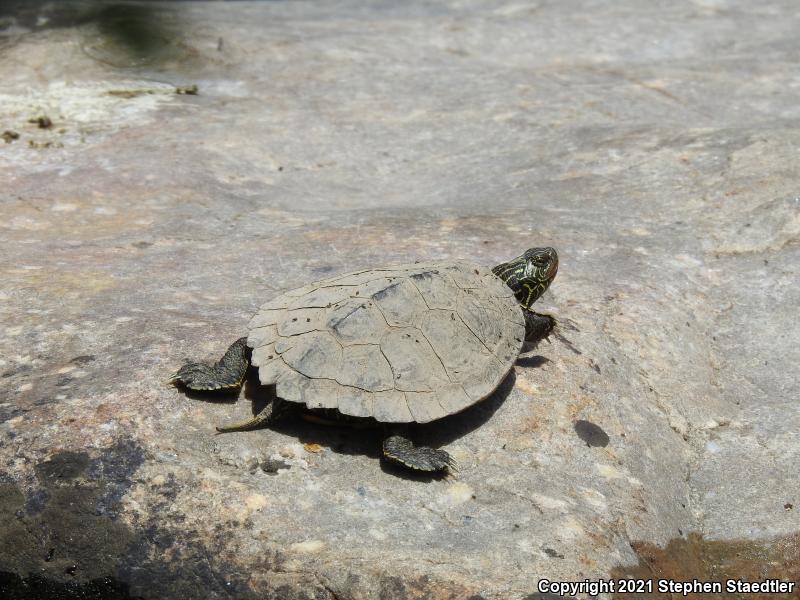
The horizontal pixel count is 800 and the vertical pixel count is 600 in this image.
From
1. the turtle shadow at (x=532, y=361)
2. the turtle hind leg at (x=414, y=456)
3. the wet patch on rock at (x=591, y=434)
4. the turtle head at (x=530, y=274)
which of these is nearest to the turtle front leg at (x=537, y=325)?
the turtle shadow at (x=532, y=361)

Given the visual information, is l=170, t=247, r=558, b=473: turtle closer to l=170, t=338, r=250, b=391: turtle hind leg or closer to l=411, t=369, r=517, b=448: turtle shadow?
l=170, t=338, r=250, b=391: turtle hind leg

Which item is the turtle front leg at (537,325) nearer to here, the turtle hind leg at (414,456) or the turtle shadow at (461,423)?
the turtle shadow at (461,423)

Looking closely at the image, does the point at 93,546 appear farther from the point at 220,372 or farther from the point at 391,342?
the point at 391,342

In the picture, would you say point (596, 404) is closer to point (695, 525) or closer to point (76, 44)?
point (695, 525)

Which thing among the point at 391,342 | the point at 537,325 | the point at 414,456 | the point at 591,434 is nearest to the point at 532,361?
the point at 537,325

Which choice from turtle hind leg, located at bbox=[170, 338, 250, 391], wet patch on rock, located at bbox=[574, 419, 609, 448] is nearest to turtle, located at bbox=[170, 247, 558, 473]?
turtle hind leg, located at bbox=[170, 338, 250, 391]

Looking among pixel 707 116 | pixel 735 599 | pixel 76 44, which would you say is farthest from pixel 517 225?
pixel 76 44

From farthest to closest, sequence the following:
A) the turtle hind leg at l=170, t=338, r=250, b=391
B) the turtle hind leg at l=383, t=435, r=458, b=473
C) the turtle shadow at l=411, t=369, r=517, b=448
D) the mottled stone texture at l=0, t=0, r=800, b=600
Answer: the turtle shadow at l=411, t=369, r=517, b=448 < the turtle hind leg at l=170, t=338, r=250, b=391 < the turtle hind leg at l=383, t=435, r=458, b=473 < the mottled stone texture at l=0, t=0, r=800, b=600
